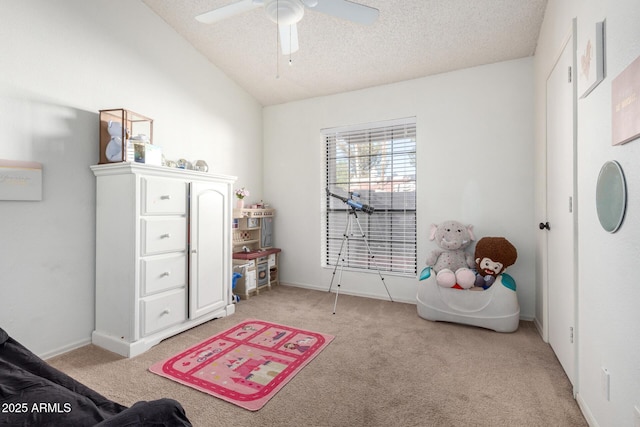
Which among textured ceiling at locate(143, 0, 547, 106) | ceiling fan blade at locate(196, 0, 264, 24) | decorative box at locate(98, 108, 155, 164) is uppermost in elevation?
textured ceiling at locate(143, 0, 547, 106)

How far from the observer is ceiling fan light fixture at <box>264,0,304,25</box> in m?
1.85

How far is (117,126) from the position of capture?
2.49 metres

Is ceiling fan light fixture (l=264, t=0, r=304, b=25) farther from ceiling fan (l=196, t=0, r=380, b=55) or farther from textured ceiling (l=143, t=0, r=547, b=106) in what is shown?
textured ceiling (l=143, t=0, r=547, b=106)

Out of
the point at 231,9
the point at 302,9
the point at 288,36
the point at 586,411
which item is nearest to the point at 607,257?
the point at 586,411

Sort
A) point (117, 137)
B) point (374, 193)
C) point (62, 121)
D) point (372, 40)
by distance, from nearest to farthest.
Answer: point (62, 121), point (117, 137), point (372, 40), point (374, 193)

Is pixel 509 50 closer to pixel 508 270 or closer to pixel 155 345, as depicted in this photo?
pixel 508 270

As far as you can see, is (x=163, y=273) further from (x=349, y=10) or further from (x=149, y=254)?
(x=349, y=10)

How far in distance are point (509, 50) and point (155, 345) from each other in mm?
4041

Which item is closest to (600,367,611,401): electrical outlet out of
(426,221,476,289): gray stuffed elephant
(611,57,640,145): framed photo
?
(611,57,640,145): framed photo

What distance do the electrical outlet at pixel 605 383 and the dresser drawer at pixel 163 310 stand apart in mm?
2763

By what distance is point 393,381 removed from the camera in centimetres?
195

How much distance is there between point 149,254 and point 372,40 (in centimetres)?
274

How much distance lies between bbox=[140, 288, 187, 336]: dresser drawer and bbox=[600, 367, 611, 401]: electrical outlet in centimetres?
276

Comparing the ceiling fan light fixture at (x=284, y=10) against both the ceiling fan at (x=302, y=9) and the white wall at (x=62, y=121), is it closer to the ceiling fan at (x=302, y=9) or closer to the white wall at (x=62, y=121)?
the ceiling fan at (x=302, y=9)
